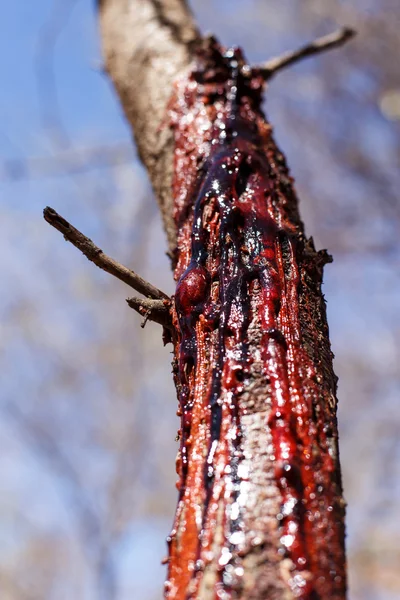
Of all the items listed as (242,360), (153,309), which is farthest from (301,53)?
(242,360)

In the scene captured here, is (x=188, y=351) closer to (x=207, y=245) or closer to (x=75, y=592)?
(x=207, y=245)

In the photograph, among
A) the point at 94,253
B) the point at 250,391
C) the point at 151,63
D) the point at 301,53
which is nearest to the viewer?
the point at 250,391

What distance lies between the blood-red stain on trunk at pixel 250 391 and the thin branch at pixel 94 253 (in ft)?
0.19

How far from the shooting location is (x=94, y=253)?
2.86 ft

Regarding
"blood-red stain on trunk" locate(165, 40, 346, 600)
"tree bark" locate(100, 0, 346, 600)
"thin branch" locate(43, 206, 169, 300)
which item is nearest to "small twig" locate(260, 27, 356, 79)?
"tree bark" locate(100, 0, 346, 600)

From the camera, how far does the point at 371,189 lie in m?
5.02

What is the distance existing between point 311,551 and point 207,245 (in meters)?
0.51

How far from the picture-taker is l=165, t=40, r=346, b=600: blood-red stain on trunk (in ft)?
1.98

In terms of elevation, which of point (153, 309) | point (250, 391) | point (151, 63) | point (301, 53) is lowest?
point (250, 391)

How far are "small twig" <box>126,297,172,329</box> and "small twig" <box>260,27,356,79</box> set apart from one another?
795 mm

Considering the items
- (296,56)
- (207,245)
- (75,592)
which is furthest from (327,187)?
(75,592)

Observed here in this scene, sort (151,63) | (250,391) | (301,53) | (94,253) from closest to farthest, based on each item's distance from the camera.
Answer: (250,391), (94,253), (151,63), (301,53)

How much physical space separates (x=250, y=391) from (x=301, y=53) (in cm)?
120

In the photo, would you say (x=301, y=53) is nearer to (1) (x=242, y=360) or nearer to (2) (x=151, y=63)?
(2) (x=151, y=63)
